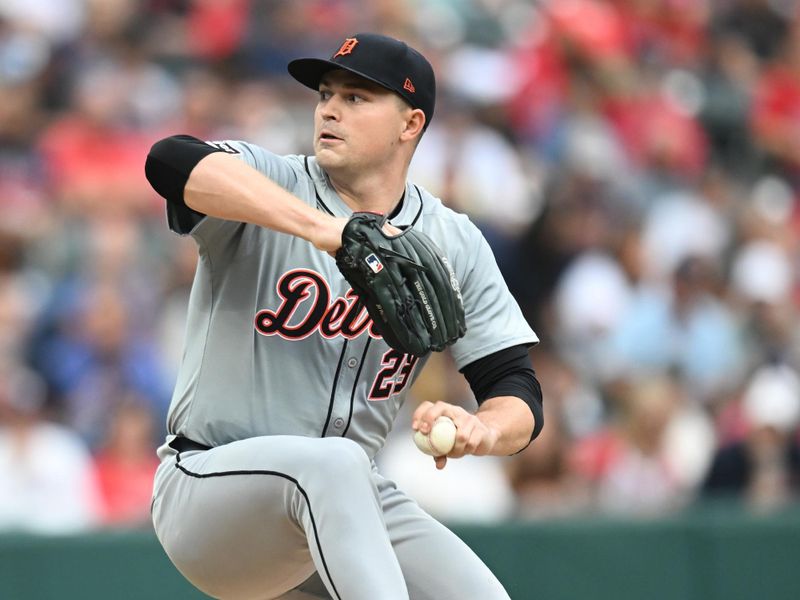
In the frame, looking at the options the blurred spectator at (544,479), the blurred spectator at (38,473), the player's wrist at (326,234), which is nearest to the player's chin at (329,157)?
the player's wrist at (326,234)

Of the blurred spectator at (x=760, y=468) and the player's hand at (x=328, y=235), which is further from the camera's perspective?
the blurred spectator at (x=760, y=468)

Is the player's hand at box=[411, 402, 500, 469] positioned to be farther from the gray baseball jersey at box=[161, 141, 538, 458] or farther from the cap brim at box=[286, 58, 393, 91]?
the cap brim at box=[286, 58, 393, 91]

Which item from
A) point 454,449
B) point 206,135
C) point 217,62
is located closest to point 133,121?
point 206,135

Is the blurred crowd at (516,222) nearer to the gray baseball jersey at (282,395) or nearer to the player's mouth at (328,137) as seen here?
the gray baseball jersey at (282,395)

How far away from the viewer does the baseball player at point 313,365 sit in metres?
3.08

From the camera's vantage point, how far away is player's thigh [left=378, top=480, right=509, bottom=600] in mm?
3445

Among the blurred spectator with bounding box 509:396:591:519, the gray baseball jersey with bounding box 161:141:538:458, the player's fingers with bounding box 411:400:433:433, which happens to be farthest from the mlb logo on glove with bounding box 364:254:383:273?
the blurred spectator with bounding box 509:396:591:519

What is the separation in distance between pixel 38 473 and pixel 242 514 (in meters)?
2.84

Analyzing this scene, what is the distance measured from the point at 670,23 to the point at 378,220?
7.12 meters

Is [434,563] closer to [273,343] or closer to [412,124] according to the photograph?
[273,343]

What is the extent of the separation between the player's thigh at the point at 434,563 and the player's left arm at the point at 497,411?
0.99 ft

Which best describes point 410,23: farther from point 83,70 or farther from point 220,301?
point 220,301

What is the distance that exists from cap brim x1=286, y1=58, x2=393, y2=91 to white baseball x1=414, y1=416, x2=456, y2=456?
91cm

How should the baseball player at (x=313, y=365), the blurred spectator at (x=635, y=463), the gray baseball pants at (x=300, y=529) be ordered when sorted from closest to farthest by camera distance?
the gray baseball pants at (x=300, y=529)
the baseball player at (x=313, y=365)
the blurred spectator at (x=635, y=463)
